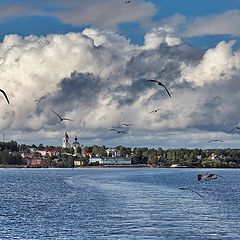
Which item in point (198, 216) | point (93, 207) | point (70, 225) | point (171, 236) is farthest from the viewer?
point (93, 207)

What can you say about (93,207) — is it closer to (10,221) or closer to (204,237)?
(10,221)

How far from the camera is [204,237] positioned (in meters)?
50.5

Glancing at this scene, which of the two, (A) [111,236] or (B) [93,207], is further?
(B) [93,207]

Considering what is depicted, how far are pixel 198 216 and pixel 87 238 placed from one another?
16869 millimetres

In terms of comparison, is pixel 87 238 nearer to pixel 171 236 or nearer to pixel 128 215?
pixel 171 236

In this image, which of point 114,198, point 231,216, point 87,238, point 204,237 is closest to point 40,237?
point 87,238

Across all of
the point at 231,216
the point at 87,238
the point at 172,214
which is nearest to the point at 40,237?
the point at 87,238

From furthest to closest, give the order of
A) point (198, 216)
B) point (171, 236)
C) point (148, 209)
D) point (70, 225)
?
point (148, 209)
point (198, 216)
point (70, 225)
point (171, 236)

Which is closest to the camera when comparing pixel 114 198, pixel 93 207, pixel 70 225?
pixel 70 225

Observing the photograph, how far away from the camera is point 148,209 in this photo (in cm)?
7075

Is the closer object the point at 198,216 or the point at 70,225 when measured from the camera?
the point at 70,225

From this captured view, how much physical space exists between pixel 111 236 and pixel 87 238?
Result: 176cm

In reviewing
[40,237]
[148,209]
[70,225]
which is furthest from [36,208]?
[40,237]

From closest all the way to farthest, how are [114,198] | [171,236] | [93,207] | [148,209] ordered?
1. [171,236]
2. [148,209]
3. [93,207]
4. [114,198]
